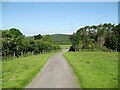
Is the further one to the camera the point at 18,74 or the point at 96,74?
the point at 18,74

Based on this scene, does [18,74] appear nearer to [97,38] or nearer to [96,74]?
[96,74]

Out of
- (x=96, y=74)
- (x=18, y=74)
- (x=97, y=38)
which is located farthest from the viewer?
(x=97, y=38)

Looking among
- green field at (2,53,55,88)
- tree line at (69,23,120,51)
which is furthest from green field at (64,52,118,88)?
tree line at (69,23,120,51)

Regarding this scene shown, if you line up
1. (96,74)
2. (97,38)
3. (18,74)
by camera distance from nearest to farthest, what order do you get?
(96,74) → (18,74) → (97,38)

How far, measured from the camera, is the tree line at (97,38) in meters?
110

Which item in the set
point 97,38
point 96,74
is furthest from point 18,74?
point 97,38

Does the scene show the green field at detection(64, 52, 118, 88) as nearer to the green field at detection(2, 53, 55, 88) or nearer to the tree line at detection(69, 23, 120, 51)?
the green field at detection(2, 53, 55, 88)

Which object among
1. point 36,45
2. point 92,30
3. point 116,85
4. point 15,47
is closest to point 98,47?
point 92,30

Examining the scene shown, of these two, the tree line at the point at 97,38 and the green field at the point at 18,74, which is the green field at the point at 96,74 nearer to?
the green field at the point at 18,74

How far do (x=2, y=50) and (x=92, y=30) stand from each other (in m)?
99.3

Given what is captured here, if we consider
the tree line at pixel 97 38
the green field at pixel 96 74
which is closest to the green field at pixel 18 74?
the green field at pixel 96 74

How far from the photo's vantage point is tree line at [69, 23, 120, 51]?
362 feet

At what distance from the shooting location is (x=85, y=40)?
12075 cm

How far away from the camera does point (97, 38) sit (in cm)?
13150
